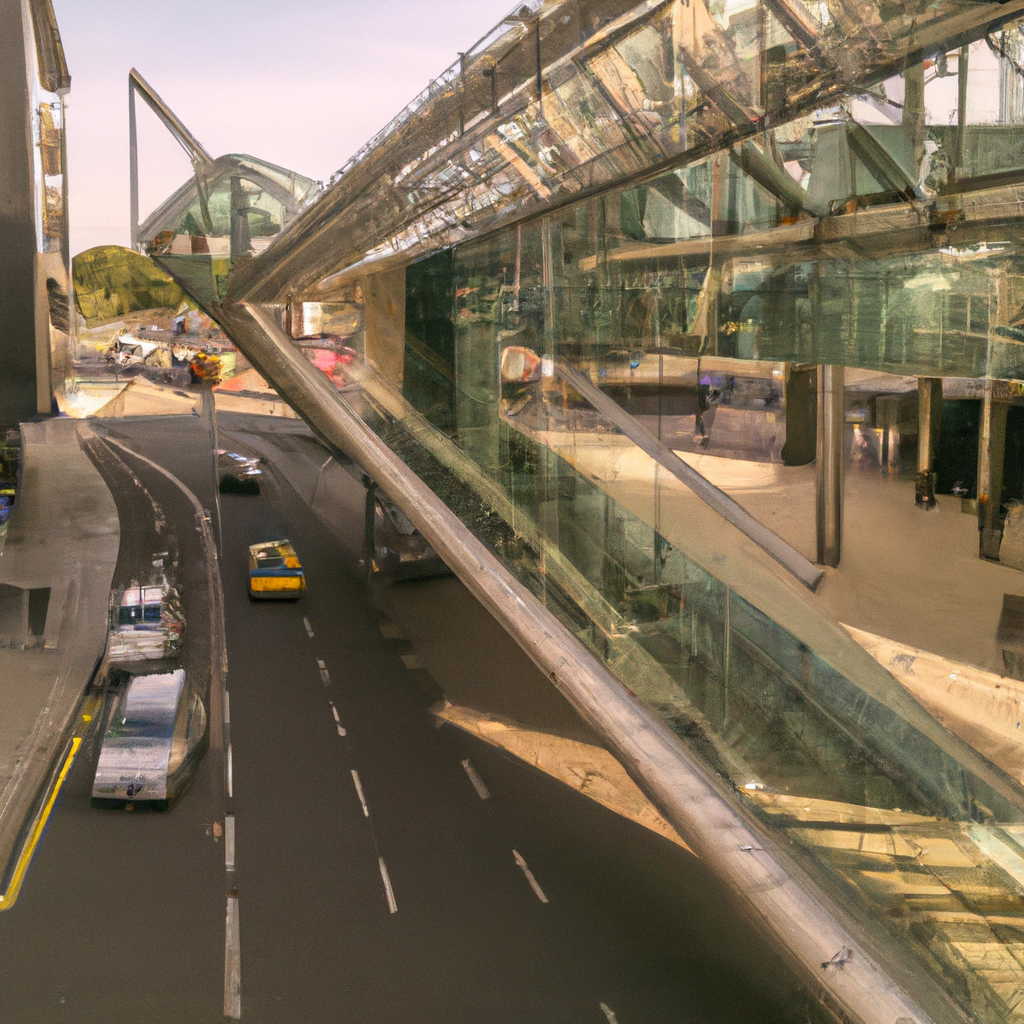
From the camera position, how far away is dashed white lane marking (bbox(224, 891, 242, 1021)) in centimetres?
350

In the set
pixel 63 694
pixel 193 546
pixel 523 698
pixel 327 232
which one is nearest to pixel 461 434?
pixel 523 698

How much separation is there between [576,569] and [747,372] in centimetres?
123

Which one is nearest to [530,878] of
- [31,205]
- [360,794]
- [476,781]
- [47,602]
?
[476,781]

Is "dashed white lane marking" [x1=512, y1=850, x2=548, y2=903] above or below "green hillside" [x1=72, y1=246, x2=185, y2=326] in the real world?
below

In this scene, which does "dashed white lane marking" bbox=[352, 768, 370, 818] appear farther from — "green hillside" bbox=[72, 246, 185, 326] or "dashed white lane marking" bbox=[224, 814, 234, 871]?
"green hillside" bbox=[72, 246, 185, 326]

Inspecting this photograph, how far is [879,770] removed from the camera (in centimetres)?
257

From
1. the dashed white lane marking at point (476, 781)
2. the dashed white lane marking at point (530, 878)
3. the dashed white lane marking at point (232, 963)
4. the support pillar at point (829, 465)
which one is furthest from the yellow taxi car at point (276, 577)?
the support pillar at point (829, 465)

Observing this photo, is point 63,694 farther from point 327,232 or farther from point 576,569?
point 576,569

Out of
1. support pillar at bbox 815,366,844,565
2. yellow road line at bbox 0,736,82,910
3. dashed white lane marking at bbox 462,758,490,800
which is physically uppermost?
support pillar at bbox 815,366,844,565

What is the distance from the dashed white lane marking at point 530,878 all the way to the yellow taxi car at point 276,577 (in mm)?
4649

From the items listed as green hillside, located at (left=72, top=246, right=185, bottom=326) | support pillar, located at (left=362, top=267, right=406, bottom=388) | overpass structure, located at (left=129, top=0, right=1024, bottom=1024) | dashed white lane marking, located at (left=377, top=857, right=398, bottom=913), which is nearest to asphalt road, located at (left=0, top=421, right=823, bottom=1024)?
dashed white lane marking, located at (left=377, top=857, right=398, bottom=913)

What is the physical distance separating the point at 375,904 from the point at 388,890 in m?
0.12

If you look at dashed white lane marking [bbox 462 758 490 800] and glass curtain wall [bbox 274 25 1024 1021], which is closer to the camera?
glass curtain wall [bbox 274 25 1024 1021]

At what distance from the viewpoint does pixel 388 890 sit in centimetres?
420
